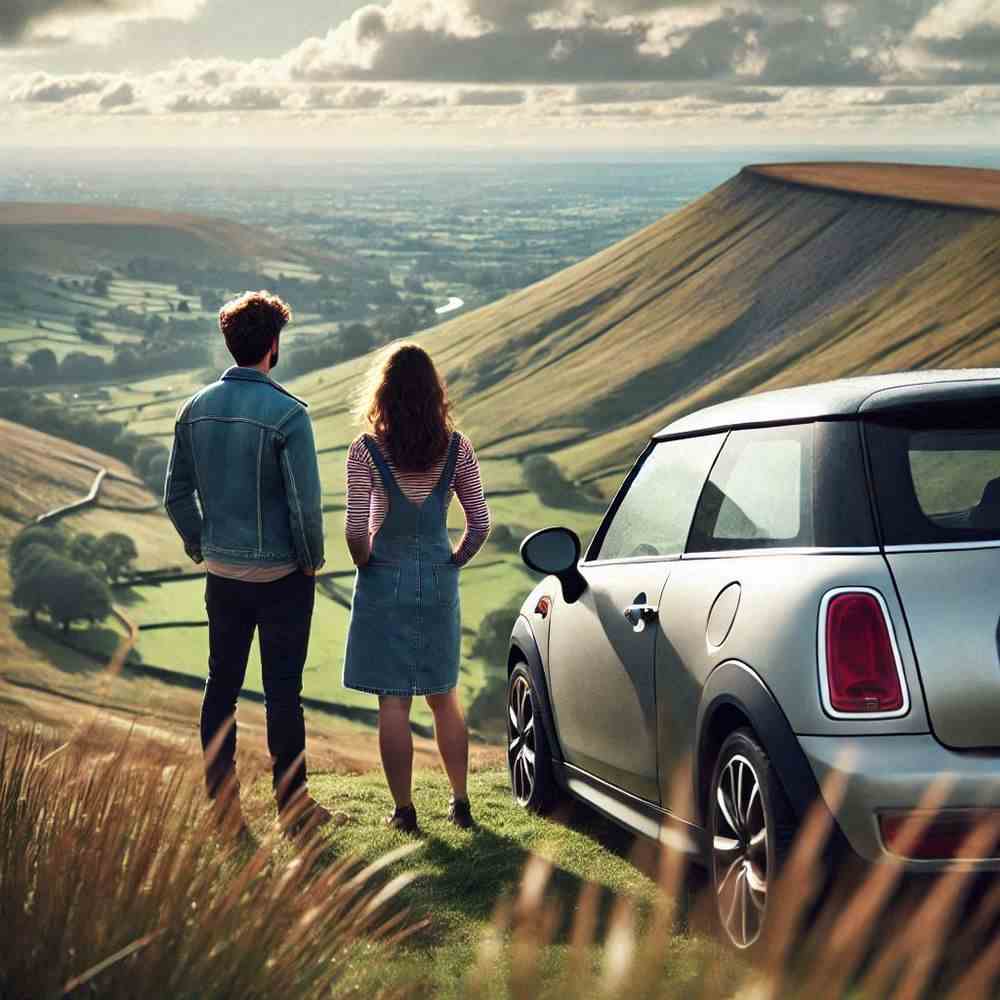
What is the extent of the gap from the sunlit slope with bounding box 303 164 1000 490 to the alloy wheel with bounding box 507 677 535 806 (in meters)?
79.9

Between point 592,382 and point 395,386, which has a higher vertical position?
point 395,386

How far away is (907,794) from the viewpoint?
11.5 feet

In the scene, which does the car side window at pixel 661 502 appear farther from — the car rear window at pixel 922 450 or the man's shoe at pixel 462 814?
the man's shoe at pixel 462 814

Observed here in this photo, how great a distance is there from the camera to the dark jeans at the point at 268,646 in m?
5.83

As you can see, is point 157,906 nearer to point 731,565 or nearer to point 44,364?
point 731,565

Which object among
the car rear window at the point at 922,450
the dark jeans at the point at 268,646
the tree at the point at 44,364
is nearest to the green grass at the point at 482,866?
the dark jeans at the point at 268,646

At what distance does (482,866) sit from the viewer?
564cm

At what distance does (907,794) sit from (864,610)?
413 millimetres

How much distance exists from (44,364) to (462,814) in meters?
176

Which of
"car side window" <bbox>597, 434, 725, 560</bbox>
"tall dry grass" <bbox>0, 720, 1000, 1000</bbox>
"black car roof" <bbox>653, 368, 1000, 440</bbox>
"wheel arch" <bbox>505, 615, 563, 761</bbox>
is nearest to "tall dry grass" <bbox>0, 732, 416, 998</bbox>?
"tall dry grass" <bbox>0, 720, 1000, 1000</bbox>

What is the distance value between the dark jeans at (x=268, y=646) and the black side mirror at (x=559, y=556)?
845 millimetres

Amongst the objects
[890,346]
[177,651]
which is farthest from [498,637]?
[890,346]

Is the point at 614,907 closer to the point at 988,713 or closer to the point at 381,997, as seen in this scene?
the point at 988,713

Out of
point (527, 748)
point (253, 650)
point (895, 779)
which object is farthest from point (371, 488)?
point (253, 650)
